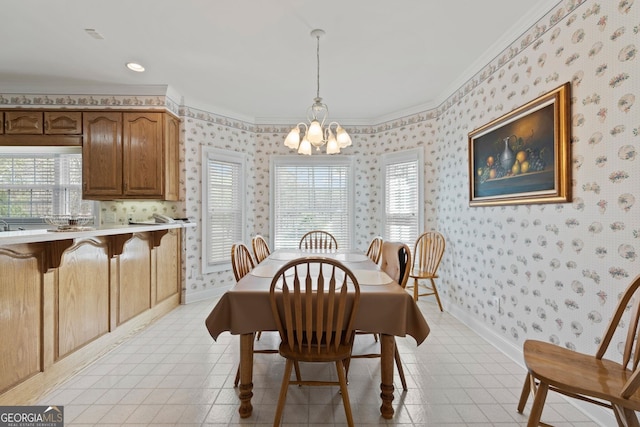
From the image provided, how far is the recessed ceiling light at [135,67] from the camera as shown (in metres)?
2.90

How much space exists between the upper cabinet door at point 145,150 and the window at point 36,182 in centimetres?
74

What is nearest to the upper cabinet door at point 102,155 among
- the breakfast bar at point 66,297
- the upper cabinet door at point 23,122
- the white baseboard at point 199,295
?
the upper cabinet door at point 23,122

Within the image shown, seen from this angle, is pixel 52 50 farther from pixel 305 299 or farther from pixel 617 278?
pixel 617 278

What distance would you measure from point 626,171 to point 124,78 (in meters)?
4.25

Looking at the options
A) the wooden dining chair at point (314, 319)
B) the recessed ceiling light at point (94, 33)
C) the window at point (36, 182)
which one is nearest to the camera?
the wooden dining chair at point (314, 319)

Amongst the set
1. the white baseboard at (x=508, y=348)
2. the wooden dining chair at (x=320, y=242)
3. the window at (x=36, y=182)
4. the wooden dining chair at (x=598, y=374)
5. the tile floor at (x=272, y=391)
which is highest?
the window at (x=36, y=182)

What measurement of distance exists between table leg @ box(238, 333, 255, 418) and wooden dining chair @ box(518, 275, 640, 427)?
1.37 m

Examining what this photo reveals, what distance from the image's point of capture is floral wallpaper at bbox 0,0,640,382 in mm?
1565

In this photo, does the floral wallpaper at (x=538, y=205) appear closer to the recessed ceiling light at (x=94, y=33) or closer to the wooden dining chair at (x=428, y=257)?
the wooden dining chair at (x=428, y=257)

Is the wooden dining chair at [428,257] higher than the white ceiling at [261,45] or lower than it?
lower

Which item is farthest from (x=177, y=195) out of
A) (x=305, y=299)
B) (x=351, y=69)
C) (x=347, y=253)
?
(x=305, y=299)

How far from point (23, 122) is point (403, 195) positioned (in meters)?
4.68

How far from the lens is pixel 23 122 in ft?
10.9

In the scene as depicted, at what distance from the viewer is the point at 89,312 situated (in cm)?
232
